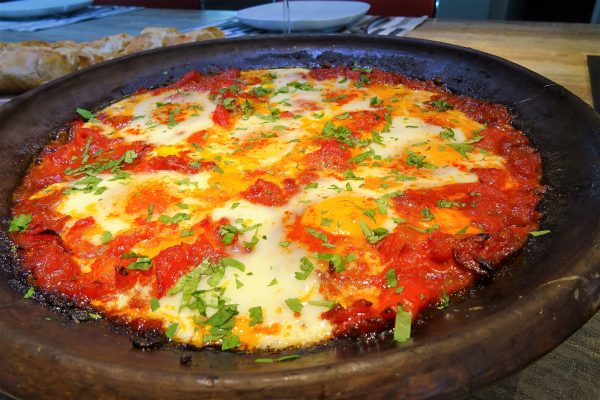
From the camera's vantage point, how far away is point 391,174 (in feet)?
6.93

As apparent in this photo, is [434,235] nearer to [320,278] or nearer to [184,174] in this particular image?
[320,278]

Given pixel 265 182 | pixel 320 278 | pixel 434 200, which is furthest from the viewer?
pixel 265 182

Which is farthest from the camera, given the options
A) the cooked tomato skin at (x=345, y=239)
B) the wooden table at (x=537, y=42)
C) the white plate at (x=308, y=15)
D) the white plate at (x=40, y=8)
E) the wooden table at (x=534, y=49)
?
the white plate at (x=40, y=8)

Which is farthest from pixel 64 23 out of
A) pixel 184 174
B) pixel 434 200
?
pixel 434 200

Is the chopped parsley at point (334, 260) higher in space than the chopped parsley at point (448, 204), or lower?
lower

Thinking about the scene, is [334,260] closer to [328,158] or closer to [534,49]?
[328,158]

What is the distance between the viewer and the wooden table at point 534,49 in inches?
64.6

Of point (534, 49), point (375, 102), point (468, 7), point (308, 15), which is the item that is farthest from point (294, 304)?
point (468, 7)

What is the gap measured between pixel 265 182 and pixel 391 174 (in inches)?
22.4

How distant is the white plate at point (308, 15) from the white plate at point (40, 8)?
2.65m

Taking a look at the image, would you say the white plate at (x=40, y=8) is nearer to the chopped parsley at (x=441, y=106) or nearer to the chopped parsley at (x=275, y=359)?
the chopped parsley at (x=441, y=106)

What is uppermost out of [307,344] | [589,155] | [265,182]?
[589,155]

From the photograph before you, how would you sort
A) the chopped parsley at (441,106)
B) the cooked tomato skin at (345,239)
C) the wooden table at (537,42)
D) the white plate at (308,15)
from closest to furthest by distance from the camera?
the cooked tomato skin at (345,239)
the chopped parsley at (441,106)
the wooden table at (537,42)
the white plate at (308,15)

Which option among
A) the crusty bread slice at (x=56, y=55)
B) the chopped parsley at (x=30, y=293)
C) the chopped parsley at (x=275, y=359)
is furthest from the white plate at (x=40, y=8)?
the chopped parsley at (x=275, y=359)
